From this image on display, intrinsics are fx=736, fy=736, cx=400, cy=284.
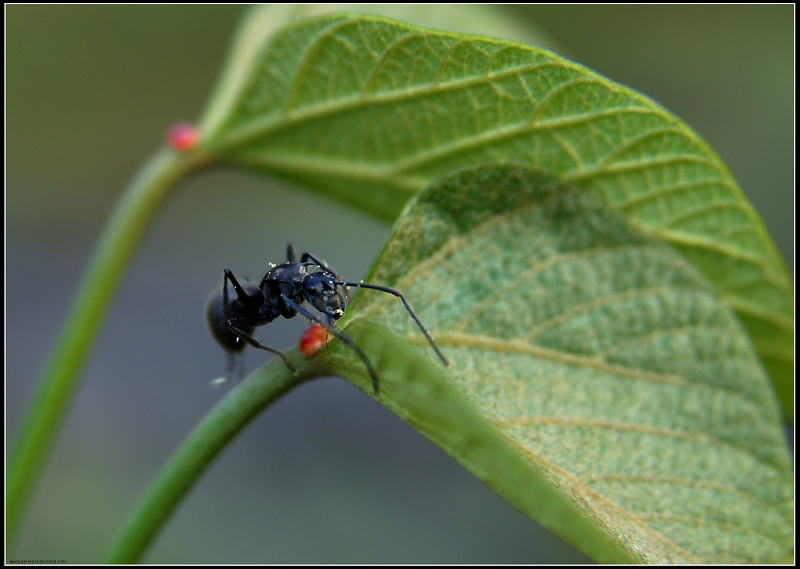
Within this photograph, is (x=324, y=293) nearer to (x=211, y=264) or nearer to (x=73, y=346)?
(x=73, y=346)

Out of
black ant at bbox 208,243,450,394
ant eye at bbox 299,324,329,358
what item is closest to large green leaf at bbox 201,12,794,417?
black ant at bbox 208,243,450,394

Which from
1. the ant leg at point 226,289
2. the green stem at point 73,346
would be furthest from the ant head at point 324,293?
the green stem at point 73,346

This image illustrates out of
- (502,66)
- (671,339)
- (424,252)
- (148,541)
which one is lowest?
(148,541)

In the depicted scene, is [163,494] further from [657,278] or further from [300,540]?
[300,540]

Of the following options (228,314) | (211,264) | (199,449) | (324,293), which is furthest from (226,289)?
(211,264)

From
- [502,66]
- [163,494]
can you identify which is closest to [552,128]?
[502,66]

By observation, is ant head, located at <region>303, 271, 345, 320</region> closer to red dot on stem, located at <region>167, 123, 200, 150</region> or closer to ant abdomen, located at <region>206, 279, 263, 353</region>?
ant abdomen, located at <region>206, 279, 263, 353</region>
